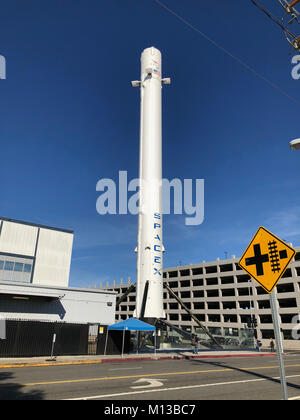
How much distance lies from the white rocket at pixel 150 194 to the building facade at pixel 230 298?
35.1 meters

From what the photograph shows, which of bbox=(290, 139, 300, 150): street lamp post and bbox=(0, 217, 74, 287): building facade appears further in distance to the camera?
bbox=(0, 217, 74, 287): building facade

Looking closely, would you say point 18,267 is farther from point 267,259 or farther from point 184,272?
point 184,272

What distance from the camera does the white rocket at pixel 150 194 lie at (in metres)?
25.4

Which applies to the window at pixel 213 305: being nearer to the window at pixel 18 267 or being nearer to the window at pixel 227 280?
the window at pixel 227 280

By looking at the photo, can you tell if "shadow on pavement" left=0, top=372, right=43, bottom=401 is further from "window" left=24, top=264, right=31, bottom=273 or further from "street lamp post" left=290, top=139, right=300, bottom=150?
"window" left=24, top=264, right=31, bottom=273

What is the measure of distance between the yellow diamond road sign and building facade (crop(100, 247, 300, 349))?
53.2 m

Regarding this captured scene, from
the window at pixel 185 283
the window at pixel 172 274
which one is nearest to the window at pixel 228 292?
the window at pixel 185 283

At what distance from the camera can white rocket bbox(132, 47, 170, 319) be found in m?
25.4

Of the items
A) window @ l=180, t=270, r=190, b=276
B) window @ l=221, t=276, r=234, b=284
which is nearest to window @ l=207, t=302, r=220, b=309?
window @ l=221, t=276, r=234, b=284

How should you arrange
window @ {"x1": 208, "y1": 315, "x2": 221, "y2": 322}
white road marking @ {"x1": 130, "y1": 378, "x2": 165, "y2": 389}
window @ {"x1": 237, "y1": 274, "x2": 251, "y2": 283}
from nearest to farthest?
white road marking @ {"x1": 130, "y1": 378, "x2": 165, "y2": 389}
window @ {"x1": 237, "y1": 274, "x2": 251, "y2": 283}
window @ {"x1": 208, "y1": 315, "x2": 221, "y2": 322}

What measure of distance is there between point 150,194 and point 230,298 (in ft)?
165

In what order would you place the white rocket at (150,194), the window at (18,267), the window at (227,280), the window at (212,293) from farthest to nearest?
the window at (212,293) → the window at (227,280) → the window at (18,267) → the white rocket at (150,194)
